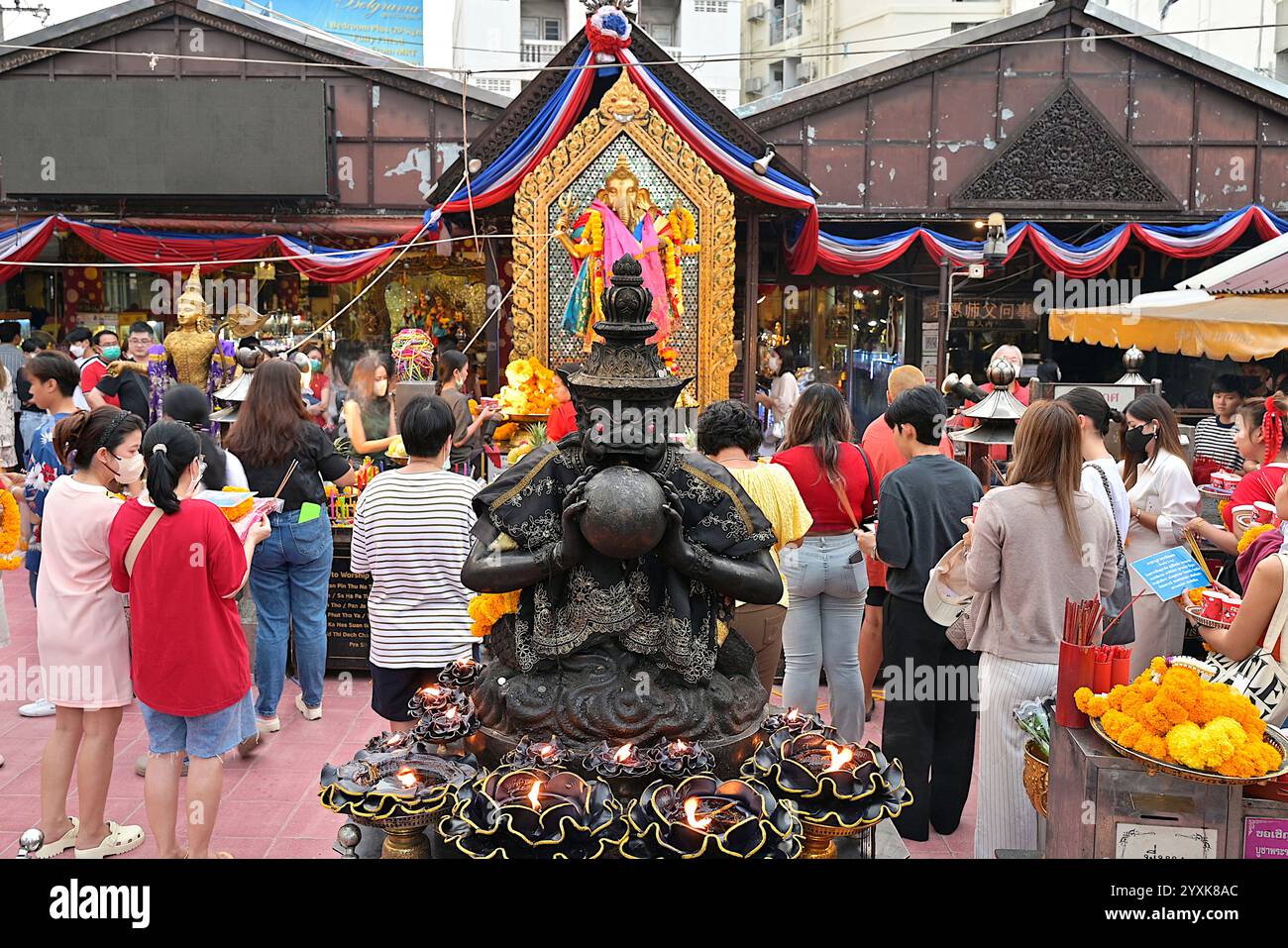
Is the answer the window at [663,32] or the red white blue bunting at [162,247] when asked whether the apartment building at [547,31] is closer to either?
the window at [663,32]

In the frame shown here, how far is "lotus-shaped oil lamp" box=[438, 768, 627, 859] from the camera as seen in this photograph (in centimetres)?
246

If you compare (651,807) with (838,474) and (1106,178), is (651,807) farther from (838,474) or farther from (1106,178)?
(1106,178)

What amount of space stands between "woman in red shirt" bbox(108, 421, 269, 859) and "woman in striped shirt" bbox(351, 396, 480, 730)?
0.61m

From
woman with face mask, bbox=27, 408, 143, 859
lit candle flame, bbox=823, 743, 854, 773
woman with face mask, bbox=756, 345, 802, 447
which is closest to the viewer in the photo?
lit candle flame, bbox=823, 743, 854, 773

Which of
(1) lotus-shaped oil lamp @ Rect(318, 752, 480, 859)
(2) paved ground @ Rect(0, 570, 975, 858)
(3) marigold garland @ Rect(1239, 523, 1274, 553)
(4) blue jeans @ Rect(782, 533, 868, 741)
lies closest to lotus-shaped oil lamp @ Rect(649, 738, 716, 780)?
(1) lotus-shaped oil lamp @ Rect(318, 752, 480, 859)

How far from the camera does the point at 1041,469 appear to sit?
137 inches

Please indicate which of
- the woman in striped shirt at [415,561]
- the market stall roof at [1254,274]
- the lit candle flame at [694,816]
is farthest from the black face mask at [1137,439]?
the lit candle flame at [694,816]

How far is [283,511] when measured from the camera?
194 inches

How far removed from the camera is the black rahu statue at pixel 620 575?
272 centimetres

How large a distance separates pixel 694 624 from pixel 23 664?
5085 mm

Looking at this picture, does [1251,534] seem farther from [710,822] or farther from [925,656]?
[710,822]

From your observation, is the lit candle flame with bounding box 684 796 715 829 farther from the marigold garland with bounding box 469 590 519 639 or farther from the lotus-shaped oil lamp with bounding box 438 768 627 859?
the marigold garland with bounding box 469 590 519 639

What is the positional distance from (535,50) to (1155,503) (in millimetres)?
25219

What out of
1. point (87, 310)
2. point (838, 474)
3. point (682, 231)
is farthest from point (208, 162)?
point (838, 474)
